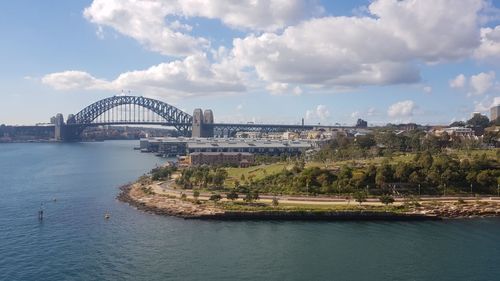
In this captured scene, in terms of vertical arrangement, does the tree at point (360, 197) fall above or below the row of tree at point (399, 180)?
below

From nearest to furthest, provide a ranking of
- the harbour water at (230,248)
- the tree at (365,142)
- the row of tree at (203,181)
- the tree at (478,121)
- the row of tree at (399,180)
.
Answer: the harbour water at (230,248), the row of tree at (399,180), the row of tree at (203,181), the tree at (365,142), the tree at (478,121)

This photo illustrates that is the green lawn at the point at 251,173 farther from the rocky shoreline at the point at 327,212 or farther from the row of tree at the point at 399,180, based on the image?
the rocky shoreline at the point at 327,212

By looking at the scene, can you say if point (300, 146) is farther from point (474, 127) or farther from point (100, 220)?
point (100, 220)

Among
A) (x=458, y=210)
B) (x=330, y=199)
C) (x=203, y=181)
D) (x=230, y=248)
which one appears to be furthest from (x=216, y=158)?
(x=230, y=248)

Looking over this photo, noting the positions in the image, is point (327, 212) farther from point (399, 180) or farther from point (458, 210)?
point (399, 180)

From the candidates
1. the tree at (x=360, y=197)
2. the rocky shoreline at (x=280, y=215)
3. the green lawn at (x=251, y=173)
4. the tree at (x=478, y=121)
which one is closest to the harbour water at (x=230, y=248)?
the rocky shoreline at (x=280, y=215)

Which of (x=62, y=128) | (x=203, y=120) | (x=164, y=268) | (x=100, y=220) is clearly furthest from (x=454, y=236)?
(x=62, y=128)

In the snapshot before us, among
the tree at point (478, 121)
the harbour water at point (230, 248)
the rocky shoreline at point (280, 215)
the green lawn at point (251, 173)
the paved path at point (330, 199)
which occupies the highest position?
the tree at point (478, 121)

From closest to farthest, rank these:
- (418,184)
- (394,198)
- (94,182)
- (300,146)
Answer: (394,198), (418,184), (94,182), (300,146)

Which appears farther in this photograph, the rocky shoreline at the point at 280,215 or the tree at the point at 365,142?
the tree at the point at 365,142
